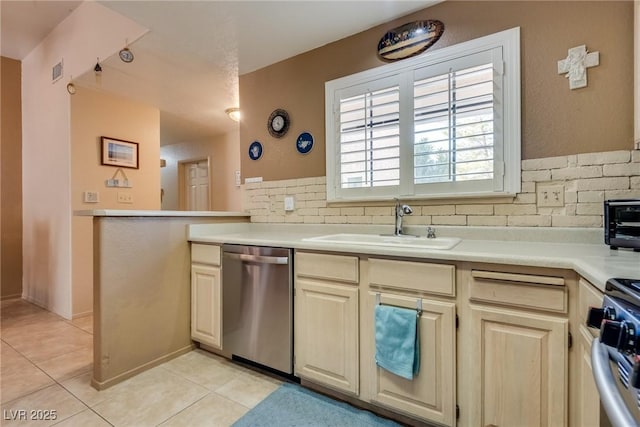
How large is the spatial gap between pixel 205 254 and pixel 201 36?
1.64m

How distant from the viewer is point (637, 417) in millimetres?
542

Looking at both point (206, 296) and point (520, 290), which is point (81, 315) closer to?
point (206, 296)

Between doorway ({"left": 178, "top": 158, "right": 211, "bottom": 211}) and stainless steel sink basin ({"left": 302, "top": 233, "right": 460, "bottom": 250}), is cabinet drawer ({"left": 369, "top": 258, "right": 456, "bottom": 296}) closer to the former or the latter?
stainless steel sink basin ({"left": 302, "top": 233, "right": 460, "bottom": 250})

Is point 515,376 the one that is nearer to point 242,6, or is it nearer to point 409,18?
point 409,18

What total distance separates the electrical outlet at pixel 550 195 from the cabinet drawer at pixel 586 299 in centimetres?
66

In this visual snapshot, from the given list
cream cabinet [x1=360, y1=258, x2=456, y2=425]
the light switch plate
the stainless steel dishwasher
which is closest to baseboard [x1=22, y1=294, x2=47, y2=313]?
the stainless steel dishwasher

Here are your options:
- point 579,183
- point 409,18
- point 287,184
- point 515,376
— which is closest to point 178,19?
point 287,184

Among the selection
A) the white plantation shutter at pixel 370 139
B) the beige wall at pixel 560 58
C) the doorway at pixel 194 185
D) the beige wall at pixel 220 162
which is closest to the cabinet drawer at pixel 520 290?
the beige wall at pixel 560 58

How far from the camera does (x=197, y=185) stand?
6.05 meters

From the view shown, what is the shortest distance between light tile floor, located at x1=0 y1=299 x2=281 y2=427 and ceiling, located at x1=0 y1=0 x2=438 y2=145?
2.37m

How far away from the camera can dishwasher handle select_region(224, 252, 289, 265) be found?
1732 mm

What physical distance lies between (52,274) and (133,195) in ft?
3.69

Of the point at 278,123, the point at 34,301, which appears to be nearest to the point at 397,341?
the point at 278,123

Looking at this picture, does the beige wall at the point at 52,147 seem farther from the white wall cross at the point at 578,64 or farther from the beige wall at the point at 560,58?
the white wall cross at the point at 578,64
